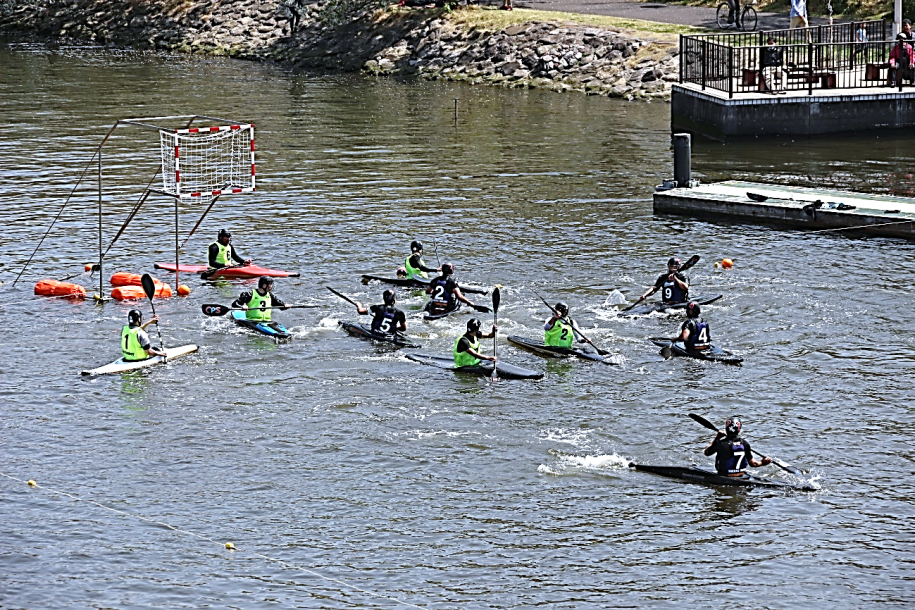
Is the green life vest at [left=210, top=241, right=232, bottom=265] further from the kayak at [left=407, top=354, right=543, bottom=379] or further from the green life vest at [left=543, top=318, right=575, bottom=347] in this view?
the green life vest at [left=543, top=318, right=575, bottom=347]

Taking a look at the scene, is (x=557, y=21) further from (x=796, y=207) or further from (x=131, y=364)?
(x=131, y=364)

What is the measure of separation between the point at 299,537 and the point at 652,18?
184 feet

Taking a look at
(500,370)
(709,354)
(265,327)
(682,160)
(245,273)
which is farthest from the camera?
(682,160)

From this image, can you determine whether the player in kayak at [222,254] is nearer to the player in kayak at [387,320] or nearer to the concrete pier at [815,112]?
the player in kayak at [387,320]

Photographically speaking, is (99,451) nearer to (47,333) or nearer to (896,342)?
(47,333)

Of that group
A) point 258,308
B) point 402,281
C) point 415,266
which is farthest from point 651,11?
point 258,308

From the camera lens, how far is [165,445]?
2664 cm

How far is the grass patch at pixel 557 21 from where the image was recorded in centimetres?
6938

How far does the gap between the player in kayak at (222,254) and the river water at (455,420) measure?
116 cm

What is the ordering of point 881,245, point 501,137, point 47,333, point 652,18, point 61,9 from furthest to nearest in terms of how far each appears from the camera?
point 61,9 < point 652,18 < point 501,137 < point 881,245 < point 47,333

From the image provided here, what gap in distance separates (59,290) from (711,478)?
2058 cm

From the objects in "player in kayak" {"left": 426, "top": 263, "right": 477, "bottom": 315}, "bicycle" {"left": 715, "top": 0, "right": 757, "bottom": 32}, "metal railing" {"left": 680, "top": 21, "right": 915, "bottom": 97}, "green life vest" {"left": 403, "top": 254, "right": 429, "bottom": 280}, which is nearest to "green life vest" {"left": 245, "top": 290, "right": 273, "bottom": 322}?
"player in kayak" {"left": 426, "top": 263, "right": 477, "bottom": 315}

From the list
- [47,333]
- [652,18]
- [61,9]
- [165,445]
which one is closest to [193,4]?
[61,9]

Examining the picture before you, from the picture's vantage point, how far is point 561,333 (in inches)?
1225
